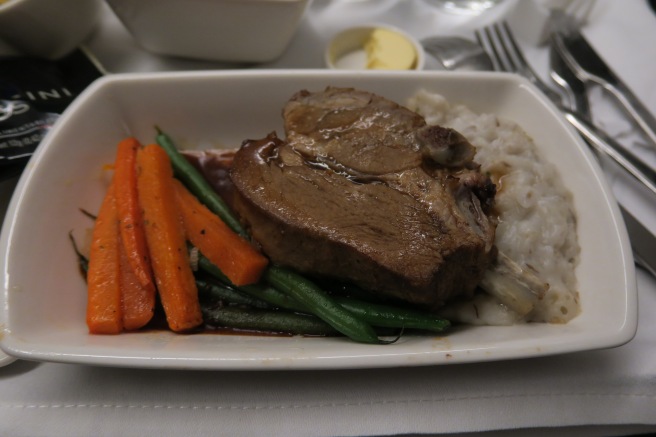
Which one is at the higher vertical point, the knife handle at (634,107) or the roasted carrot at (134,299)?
the roasted carrot at (134,299)

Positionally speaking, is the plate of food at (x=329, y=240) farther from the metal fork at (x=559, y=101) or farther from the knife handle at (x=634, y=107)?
the knife handle at (x=634, y=107)

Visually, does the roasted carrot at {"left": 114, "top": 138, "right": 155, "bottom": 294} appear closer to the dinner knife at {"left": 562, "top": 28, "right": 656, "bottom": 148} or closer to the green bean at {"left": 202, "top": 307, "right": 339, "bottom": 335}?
the green bean at {"left": 202, "top": 307, "right": 339, "bottom": 335}

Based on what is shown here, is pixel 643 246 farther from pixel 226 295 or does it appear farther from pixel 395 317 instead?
pixel 226 295

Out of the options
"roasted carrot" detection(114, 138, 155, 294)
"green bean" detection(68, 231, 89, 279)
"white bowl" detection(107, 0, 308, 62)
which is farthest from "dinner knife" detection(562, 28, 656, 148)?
"green bean" detection(68, 231, 89, 279)

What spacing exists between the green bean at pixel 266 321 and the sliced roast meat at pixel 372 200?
9.7 inches

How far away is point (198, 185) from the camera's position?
103 inches

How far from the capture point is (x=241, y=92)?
9.11 ft

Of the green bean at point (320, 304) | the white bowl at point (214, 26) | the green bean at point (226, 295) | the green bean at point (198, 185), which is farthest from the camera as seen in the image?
the white bowl at point (214, 26)

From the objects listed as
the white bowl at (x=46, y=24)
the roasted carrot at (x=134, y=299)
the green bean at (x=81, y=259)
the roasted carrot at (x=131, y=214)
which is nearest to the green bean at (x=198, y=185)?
the roasted carrot at (x=131, y=214)

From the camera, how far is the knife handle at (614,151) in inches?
109

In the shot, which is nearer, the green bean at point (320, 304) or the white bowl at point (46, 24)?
the green bean at point (320, 304)

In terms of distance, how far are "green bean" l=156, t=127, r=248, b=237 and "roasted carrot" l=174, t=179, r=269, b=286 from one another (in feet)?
0.14

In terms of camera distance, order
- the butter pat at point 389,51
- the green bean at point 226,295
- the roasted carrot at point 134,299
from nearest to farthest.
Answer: the roasted carrot at point 134,299, the green bean at point 226,295, the butter pat at point 389,51

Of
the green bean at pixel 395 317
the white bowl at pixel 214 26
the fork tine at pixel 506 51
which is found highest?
the white bowl at pixel 214 26
